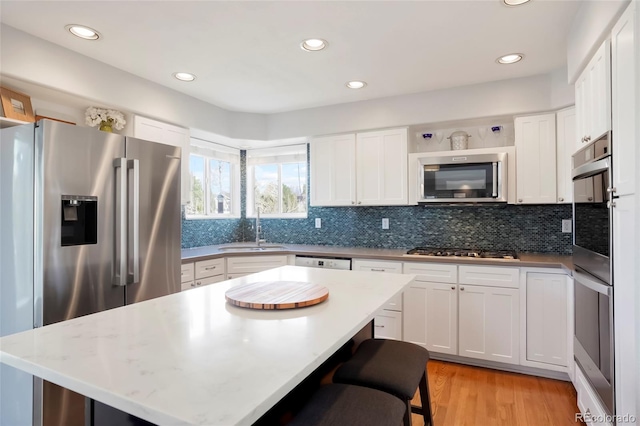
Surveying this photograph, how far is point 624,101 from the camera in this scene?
141cm

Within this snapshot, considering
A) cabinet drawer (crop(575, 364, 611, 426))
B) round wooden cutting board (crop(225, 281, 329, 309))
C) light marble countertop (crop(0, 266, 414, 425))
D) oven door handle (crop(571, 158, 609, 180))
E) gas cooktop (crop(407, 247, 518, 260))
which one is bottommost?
cabinet drawer (crop(575, 364, 611, 426))

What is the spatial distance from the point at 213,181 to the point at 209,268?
4.68 ft

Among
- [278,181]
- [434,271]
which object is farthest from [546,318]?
[278,181]

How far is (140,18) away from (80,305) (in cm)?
168

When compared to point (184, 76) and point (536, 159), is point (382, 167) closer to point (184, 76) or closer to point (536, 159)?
point (536, 159)

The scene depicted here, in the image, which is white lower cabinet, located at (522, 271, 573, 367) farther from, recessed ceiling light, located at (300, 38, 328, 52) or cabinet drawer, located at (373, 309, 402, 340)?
recessed ceiling light, located at (300, 38, 328, 52)

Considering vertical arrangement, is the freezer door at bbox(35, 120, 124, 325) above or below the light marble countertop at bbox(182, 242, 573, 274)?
above

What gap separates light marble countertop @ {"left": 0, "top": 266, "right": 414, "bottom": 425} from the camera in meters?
0.69

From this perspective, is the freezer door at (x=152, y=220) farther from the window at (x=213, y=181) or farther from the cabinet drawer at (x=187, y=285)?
the window at (x=213, y=181)

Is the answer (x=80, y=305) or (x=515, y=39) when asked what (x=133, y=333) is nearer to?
(x=80, y=305)

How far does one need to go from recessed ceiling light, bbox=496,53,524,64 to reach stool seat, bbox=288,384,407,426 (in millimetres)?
2537

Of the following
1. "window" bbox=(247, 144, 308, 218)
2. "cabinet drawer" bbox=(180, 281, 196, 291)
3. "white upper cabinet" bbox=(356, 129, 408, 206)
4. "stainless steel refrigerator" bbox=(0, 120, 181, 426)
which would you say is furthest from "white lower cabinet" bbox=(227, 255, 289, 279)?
"stainless steel refrigerator" bbox=(0, 120, 181, 426)

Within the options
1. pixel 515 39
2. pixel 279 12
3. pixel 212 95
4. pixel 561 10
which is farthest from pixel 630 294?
pixel 212 95

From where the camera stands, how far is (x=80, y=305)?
192 cm
